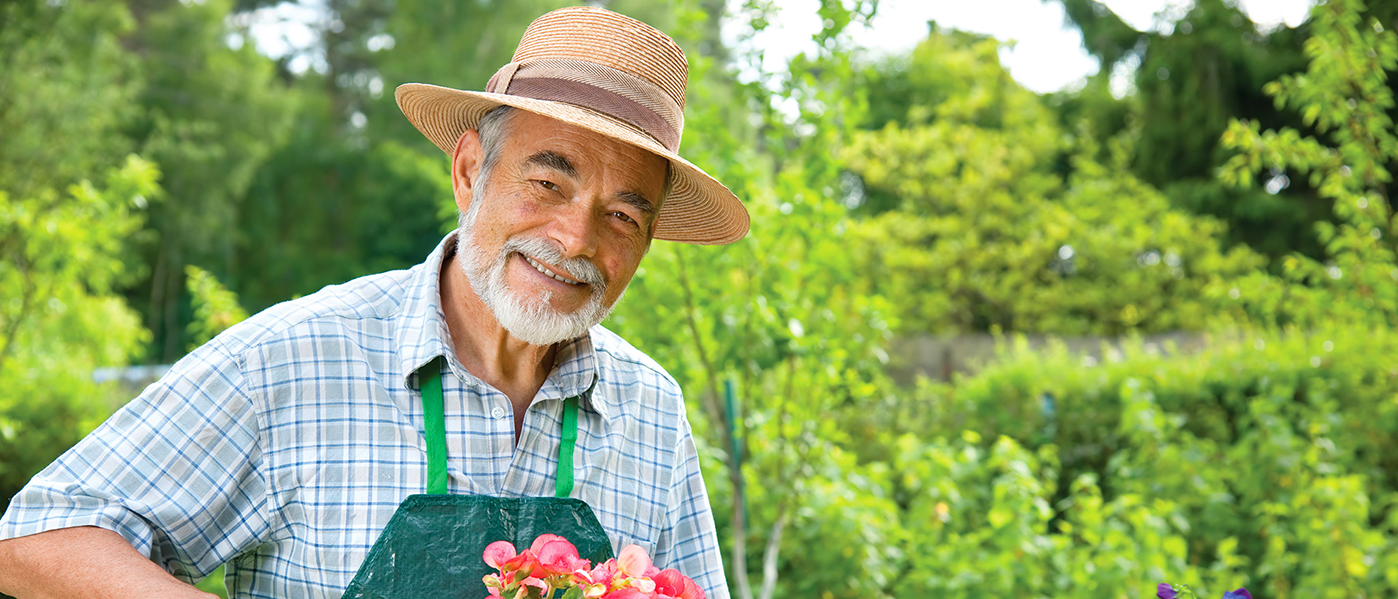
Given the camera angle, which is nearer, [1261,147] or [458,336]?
[458,336]

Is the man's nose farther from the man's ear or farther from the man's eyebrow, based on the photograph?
the man's ear

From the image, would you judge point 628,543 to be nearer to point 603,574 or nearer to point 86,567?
point 603,574

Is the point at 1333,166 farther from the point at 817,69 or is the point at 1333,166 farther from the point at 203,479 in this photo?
the point at 203,479

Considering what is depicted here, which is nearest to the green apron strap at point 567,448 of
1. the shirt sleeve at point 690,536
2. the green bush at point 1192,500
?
the shirt sleeve at point 690,536

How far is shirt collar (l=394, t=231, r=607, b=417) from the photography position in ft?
4.83

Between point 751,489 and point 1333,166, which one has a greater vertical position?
point 1333,166

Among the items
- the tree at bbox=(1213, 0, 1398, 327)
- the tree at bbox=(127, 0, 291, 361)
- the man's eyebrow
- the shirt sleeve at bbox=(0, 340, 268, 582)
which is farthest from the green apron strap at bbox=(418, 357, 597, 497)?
the tree at bbox=(127, 0, 291, 361)

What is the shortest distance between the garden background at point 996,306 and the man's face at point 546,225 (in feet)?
5.64

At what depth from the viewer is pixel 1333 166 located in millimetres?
4156

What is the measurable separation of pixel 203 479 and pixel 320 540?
0.17m

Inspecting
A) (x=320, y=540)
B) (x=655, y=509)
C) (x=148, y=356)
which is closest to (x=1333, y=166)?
(x=655, y=509)

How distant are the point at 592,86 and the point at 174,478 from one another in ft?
2.58

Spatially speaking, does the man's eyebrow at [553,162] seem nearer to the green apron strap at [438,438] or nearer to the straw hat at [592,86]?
the straw hat at [592,86]

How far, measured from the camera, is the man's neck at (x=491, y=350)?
5.22ft
